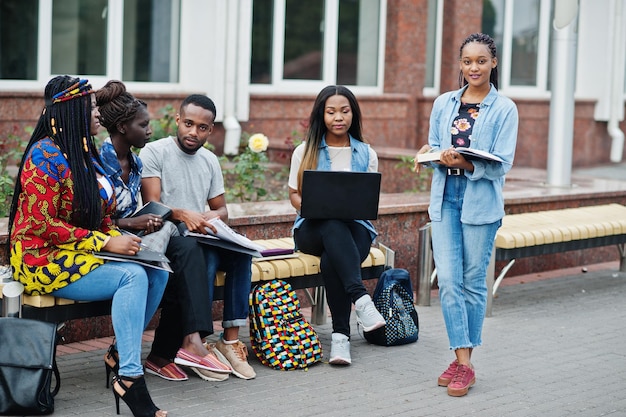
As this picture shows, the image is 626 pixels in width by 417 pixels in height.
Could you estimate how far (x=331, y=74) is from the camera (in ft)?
48.5

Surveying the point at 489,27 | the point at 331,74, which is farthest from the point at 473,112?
the point at 489,27

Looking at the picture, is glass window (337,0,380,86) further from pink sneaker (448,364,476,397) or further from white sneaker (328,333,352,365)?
pink sneaker (448,364,476,397)

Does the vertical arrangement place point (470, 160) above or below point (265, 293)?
above

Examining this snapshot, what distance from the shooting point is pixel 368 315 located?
6395 millimetres

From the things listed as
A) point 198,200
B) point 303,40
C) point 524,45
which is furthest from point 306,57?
point 198,200

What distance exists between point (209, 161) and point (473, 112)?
1.58m

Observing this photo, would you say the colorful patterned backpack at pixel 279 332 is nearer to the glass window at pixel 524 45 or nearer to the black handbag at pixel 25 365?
the black handbag at pixel 25 365

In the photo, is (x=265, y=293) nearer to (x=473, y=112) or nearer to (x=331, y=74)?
(x=473, y=112)

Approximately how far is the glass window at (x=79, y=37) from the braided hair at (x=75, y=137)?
7.08 meters

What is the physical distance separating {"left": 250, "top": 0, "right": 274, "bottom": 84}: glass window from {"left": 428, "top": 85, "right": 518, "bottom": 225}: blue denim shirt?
813 cm

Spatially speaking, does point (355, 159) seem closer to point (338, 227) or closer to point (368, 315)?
point (338, 227)

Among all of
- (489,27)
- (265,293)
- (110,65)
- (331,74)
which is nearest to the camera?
(265,293)

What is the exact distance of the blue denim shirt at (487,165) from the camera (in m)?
5.84

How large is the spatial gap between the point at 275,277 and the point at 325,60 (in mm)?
8674
